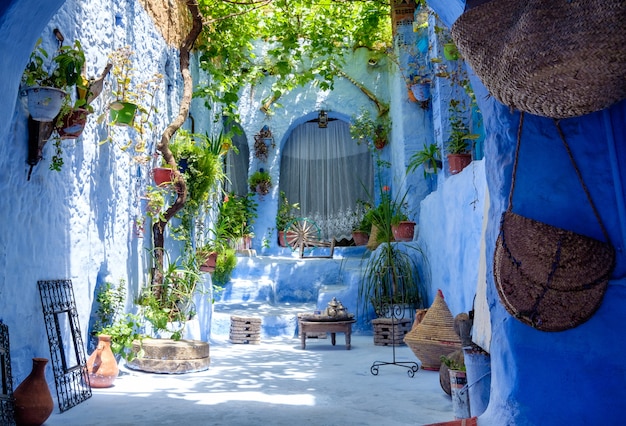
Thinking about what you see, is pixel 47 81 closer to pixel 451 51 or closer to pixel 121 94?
pixel 121 94

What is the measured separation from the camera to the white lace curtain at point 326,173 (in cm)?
1248

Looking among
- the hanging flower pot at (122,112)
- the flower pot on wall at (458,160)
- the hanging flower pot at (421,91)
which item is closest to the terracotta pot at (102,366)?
the hanging flower pot at (122,112)

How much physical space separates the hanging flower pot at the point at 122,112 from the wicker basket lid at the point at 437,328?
3186 millimetres

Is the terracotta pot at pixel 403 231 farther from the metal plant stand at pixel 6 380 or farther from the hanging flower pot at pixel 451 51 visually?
the metal plant stand at pixel 6 380

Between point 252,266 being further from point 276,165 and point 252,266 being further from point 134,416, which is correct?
point 134,416

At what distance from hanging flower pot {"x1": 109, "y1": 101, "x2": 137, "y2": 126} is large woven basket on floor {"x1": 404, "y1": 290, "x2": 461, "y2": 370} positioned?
3186 mm

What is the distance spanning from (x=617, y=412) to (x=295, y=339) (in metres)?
6.41

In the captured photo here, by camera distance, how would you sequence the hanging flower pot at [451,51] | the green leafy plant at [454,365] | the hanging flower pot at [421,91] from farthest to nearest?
the hanging flower pot at [421,91] → the hanging flower pot at [451,51] → the green leafy plant at [454,365]

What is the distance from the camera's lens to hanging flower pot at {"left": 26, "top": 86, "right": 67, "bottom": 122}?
3.48 m

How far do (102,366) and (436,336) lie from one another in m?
Result: 2.87

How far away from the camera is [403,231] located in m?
8.50

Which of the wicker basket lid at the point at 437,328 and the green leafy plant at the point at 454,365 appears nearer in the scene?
the green leafy plant at the point at 454,365

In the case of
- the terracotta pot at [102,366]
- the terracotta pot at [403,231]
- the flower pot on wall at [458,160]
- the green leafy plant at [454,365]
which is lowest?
the terracotta pot at [102,366]

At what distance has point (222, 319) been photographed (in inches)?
319
